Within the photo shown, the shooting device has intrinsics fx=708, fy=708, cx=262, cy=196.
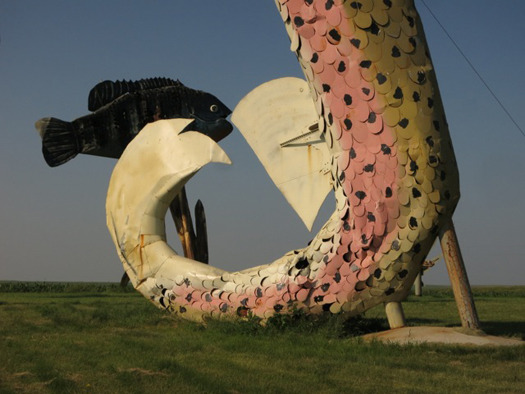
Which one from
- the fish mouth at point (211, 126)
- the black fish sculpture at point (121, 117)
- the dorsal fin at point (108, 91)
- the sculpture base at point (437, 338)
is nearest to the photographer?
the sculpture base at point (437, 338)

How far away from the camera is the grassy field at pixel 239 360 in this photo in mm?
4883

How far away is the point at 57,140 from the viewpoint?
1049 cm

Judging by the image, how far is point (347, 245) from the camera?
699cm

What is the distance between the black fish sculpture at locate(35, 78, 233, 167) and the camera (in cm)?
1052

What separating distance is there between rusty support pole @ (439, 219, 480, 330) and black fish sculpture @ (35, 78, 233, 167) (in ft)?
16.3

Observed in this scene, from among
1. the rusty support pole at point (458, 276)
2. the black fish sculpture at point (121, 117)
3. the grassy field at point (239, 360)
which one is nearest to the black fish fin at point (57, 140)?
A: the black fish sculpture at point (121, 117)

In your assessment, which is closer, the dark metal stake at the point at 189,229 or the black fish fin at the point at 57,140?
the black fish fin at the point at 57,140

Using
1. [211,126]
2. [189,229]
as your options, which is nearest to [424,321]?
[189,229]

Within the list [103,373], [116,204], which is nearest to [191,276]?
[116,204]

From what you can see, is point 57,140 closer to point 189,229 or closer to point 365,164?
point 189,229

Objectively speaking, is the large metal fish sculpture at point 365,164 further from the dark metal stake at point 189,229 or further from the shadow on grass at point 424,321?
Result: the dark metal stake at point 189,229

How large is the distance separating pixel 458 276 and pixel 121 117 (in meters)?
6.12

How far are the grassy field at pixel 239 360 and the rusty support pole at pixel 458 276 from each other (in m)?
0.54

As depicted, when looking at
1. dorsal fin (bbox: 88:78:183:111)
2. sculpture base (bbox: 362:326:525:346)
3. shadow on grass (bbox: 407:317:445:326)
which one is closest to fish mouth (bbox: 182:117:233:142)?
dorsal fin (bbox: 88:78:183:111)
